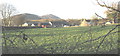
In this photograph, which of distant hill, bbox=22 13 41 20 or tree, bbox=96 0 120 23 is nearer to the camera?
tree, bbox=96 0 120 23

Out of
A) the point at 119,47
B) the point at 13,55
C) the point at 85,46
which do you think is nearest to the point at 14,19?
the point at 13,55

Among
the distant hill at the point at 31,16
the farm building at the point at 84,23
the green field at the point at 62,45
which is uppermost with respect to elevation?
the distant hill at the point at 31,16

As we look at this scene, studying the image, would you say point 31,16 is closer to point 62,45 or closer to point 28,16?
point 28,16

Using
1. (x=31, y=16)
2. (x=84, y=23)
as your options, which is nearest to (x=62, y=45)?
(x=84, y=23)

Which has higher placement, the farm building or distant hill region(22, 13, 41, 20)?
distant hill region(22, 13, 41, 20)

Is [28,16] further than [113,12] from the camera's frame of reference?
Yes

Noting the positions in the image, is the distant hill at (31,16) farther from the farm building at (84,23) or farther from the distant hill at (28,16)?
the farm building at (84,23)

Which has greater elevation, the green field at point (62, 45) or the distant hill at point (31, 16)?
the distant hill at point (31, 16)

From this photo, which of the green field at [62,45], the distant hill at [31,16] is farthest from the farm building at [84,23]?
the distant hill at [31,16]

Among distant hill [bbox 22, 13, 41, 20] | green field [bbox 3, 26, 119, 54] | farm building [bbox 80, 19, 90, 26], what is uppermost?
distant hill [bbox 22, 13, 41, 20]

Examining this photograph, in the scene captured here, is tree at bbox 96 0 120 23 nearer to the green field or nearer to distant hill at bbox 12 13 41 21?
the green field

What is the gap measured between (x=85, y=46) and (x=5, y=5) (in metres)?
1.17

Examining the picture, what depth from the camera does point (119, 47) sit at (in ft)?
5.73

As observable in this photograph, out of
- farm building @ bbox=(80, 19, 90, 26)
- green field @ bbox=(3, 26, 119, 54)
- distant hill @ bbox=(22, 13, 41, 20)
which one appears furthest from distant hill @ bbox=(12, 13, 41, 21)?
farm building @ bbox=(80, 19, 90, 26)
